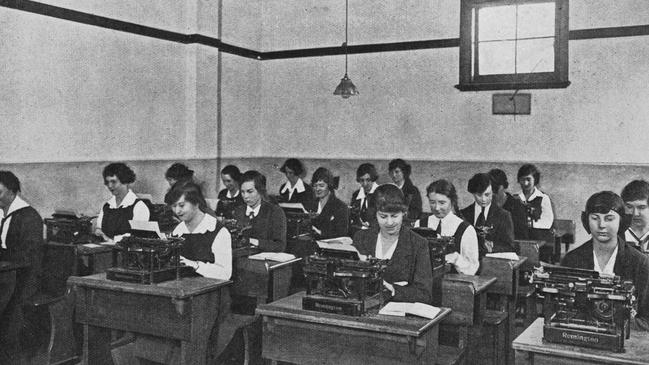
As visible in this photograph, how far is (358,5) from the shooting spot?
31.3ft

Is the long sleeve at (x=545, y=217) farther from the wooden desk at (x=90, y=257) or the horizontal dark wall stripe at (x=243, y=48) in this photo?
the wooden desk at (x=90, y=257)

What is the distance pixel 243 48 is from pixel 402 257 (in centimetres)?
655

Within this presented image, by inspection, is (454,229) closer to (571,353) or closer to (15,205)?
(571,353)

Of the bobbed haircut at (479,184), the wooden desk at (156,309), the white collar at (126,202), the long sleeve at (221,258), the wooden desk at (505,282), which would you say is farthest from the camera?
the white collar at (126,202)

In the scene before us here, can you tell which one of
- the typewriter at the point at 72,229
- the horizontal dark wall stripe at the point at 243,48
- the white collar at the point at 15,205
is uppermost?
the horizontal dark wall stripe at the point at 243,48

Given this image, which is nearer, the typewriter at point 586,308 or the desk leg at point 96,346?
the typewriter at point 586,308

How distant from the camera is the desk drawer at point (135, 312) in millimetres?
3914

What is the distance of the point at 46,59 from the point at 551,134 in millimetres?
5907

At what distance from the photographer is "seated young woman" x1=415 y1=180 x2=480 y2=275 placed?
470cm

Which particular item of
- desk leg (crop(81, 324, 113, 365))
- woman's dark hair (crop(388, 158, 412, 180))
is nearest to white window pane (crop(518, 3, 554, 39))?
woman's dark hair (crop(388, 158, 412, 180))

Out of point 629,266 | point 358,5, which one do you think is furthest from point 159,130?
point 629,266

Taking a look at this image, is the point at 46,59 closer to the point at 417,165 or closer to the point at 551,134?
the point at 417,165

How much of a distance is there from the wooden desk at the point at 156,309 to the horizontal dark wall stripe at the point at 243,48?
362 centimetres

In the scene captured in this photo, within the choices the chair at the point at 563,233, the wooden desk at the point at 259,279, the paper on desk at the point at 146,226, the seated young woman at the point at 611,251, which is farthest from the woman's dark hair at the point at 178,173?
the seated young woman at the point at 611,251
